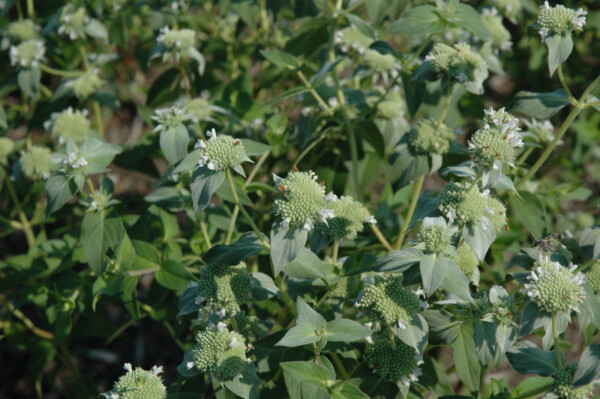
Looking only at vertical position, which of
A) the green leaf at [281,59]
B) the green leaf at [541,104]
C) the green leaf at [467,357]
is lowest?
the green leaf at [467,357]

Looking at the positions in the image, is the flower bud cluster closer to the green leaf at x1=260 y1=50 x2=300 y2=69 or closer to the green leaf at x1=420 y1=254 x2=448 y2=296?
the green leaf at x1=260 y1=50 x2=300 y2=69

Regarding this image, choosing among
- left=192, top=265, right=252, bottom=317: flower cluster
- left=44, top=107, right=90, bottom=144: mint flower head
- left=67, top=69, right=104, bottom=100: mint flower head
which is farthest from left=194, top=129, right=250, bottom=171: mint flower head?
left=67, top=69, right=104, bottom=100: mint flower head

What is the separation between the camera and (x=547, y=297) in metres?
1.78

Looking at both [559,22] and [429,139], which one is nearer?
[559,22]

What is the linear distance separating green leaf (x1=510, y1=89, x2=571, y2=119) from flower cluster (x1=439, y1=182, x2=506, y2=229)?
1.84 feet

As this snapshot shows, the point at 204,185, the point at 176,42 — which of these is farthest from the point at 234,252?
the point at 176,42

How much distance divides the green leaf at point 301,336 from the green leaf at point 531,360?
0.72m

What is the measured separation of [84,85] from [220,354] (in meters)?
2.18

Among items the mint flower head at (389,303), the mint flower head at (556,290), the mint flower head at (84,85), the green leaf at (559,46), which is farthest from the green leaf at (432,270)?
the mint flower head at (84,85)

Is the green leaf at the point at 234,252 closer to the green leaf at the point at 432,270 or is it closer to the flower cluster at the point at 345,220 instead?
the flower cluster at the point at 345,220

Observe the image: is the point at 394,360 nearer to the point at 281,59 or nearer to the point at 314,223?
the point at 314,223

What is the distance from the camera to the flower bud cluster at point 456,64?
2.35 metres

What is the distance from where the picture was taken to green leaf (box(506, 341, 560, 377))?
1.81 m

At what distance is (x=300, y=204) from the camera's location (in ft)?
5.71
